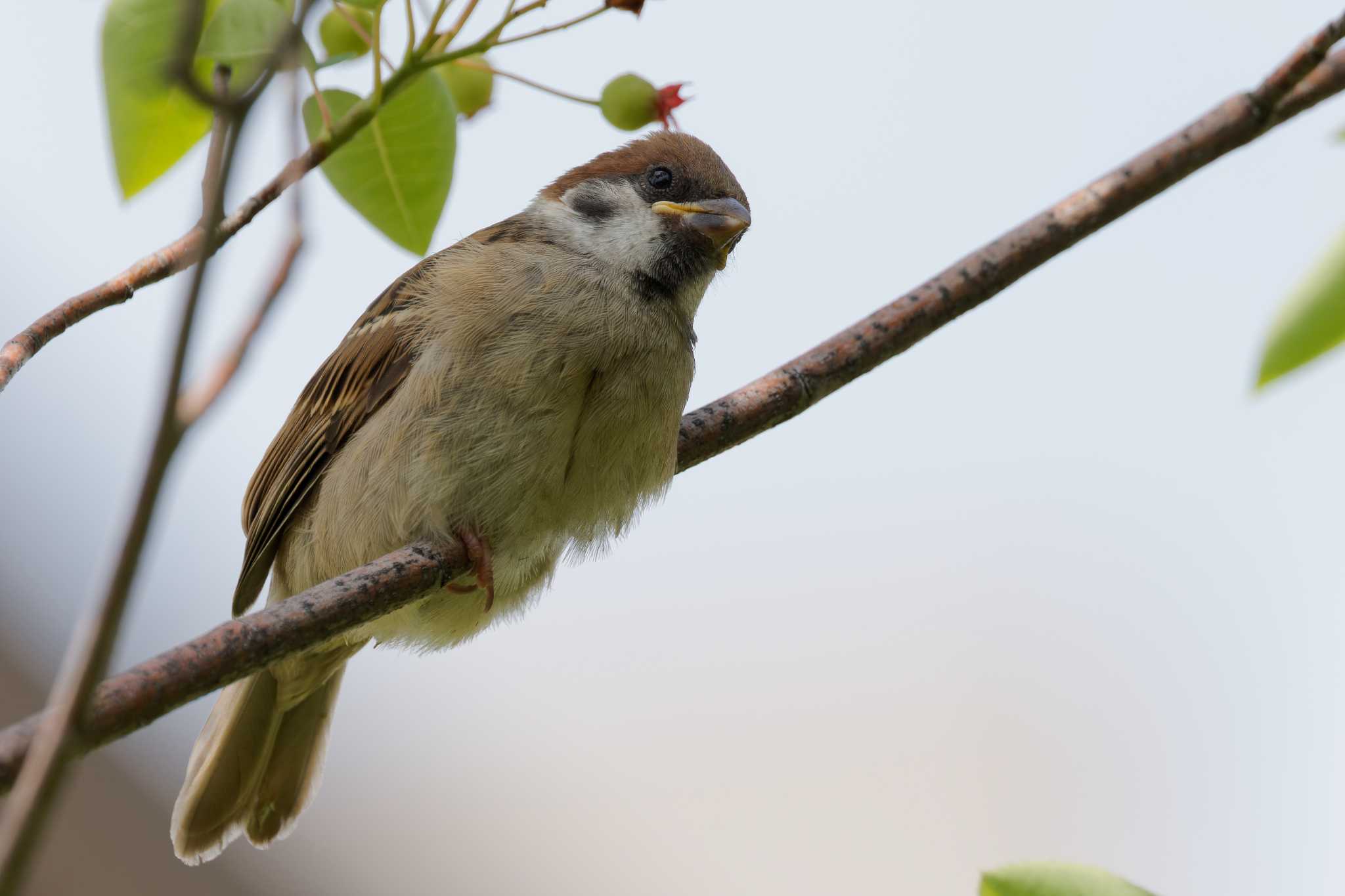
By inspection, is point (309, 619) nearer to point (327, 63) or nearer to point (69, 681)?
point (327, 63)

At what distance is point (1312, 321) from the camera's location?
5.37 ft

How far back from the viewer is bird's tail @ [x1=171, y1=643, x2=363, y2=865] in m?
3.72

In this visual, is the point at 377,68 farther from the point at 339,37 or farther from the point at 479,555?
the point at 479,555

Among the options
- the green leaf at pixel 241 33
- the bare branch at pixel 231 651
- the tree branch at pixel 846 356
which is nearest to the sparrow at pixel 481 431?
the tree branch at pixel 846 356

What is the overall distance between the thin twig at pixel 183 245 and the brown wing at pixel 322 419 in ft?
3.86

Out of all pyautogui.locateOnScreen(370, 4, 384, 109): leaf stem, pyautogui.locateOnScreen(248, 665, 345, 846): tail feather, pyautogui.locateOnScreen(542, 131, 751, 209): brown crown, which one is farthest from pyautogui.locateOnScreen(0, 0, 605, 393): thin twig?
pyautogui.locateOnScreen(248, 665, 345, 846): tail feather

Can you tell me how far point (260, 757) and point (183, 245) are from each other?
2.18 metres

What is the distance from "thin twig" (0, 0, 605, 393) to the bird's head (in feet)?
4.61

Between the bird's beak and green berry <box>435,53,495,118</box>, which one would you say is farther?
the bird's beak

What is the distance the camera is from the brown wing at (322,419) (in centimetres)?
342

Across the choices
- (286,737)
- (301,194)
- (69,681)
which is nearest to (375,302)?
(286,737)

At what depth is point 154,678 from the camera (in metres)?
1.74

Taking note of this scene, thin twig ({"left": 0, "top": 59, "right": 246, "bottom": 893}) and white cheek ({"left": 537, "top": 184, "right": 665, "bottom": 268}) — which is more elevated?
white cheek ({"left": 537, "top": 184, "right": 665, "bottom": 268})

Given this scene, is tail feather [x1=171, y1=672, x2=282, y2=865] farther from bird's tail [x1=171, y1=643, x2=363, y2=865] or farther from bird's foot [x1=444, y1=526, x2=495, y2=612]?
bird's foot [x1=444, y1=526, x2=495, y2=612]
